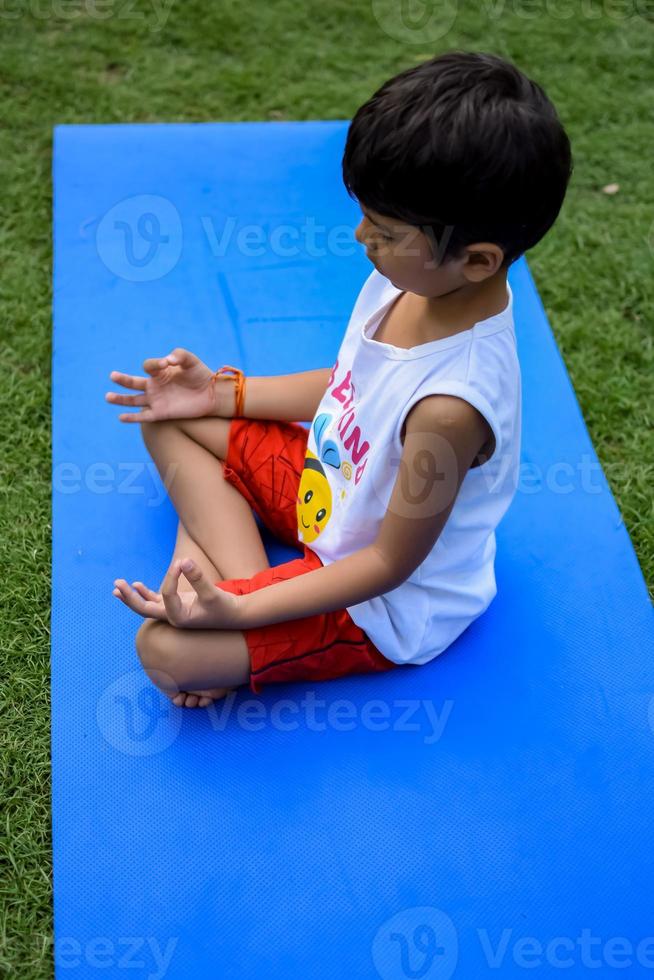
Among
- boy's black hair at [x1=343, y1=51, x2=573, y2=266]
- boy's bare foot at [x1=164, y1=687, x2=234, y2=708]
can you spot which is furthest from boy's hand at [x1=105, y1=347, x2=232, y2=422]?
boy's black hair at [x1=343, y1=51, x2=573, y2=266]

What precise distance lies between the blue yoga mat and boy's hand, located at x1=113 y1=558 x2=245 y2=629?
0.77 feet

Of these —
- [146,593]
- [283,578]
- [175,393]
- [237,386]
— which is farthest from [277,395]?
[146,593]

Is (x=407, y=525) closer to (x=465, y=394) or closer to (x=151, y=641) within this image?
(x=465, y=394)

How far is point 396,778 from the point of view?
1.53 m

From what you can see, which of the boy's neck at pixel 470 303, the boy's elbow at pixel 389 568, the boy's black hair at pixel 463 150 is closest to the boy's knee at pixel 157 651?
the boy's elbow at pixel 389 568

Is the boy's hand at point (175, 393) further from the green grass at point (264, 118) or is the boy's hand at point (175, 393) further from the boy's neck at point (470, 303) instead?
the boy's neck at point (470, 303)

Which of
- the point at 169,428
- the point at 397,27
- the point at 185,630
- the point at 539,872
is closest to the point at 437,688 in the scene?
the point at 539,872

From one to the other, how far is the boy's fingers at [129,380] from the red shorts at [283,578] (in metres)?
0.17

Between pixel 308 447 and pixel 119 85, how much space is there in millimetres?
1671

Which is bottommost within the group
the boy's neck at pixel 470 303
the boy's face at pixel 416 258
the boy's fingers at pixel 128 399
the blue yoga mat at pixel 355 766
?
the blue yoga mat at pixel 355 766

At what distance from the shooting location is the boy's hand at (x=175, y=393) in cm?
166

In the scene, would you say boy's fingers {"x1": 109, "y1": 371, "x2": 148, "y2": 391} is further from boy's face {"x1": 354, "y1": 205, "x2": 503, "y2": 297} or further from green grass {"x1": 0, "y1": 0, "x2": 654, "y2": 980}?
boy's face {"x1": 354, "y1": 205, "x2": 503, "y2": 297}

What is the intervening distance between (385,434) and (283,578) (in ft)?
1.06

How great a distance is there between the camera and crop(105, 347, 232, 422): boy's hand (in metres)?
1.66
